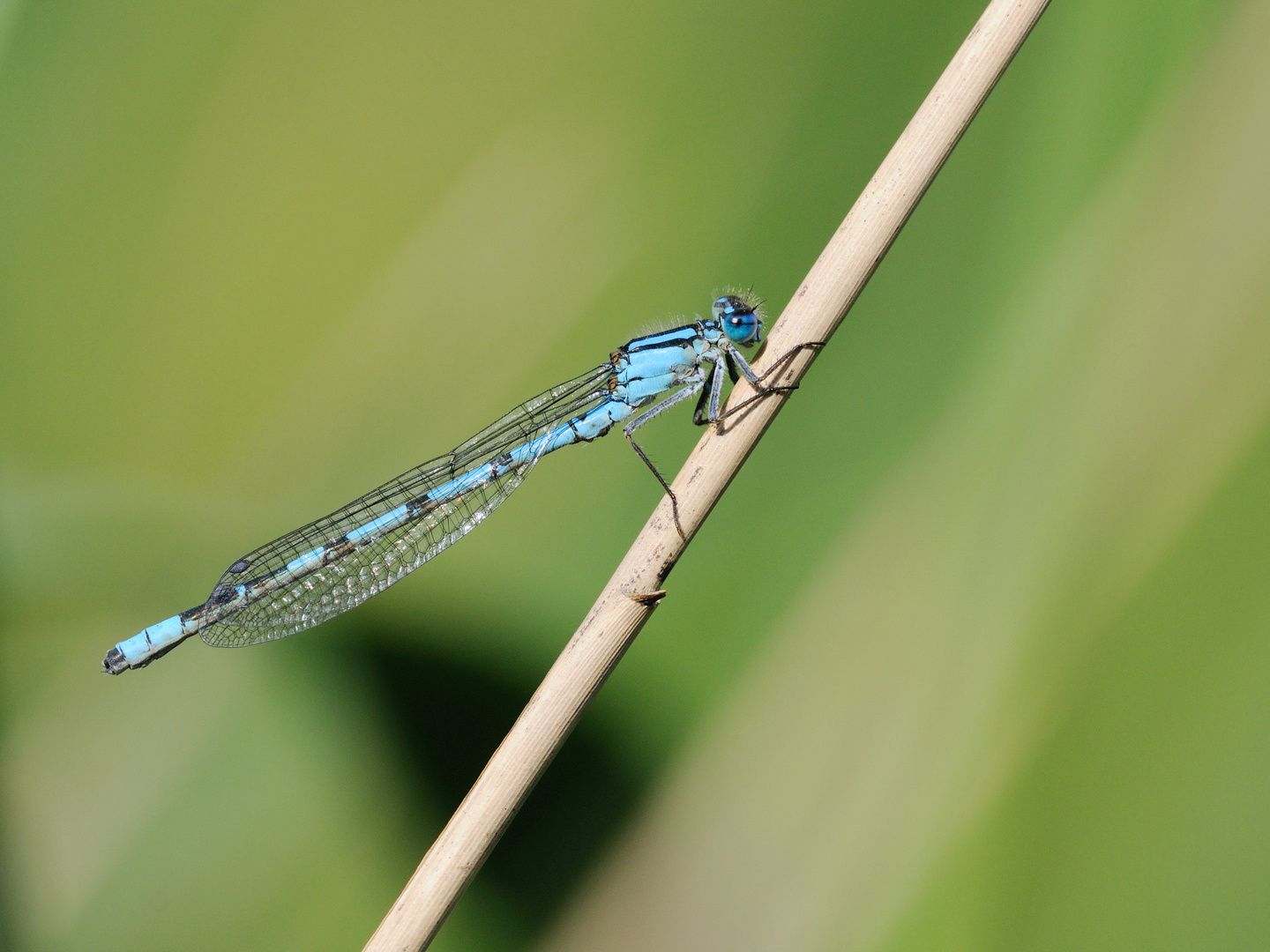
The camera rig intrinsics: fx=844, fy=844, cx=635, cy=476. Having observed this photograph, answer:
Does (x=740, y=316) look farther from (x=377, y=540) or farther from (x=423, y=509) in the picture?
(x=377, y=540)

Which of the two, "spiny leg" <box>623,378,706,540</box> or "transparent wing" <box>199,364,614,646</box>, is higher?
"spiny leg" <box>623,378,706,540</box>

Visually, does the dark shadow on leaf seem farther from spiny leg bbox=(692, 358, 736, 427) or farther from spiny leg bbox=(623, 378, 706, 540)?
spiny leg bbox=(692, 358, 736, 427)

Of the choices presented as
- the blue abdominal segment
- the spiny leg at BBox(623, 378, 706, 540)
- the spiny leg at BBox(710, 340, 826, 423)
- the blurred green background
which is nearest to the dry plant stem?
the spiny leg at BBox(710, 340, 826, 423)

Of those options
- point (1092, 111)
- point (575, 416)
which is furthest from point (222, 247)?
point (1092, 111)

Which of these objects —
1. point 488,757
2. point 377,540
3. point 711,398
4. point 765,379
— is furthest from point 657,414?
point 488,757

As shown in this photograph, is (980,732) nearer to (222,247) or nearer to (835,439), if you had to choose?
(835,439)

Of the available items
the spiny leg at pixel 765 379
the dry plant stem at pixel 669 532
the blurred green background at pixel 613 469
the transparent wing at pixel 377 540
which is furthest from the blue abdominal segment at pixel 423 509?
A: the dry plant stem at pixel 669 532

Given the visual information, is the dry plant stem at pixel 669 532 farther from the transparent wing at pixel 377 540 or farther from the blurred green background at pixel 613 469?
the transparent wing at pixel 377 540
